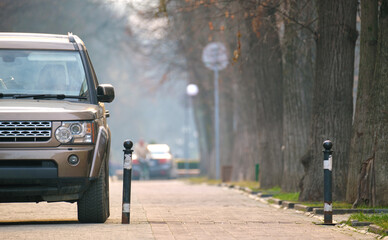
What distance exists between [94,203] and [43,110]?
1.39 metres

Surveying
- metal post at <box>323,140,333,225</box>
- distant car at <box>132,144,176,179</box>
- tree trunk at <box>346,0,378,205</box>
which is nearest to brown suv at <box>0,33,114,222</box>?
metal post at <box>323,140,333,225</box>

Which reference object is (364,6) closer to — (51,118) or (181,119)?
(51,118)

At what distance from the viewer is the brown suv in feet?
36.6

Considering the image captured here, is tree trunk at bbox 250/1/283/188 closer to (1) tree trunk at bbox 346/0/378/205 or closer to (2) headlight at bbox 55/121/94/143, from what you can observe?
(1) tree trunk at bbox 346/0/378/205

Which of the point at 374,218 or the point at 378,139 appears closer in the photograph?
the point at 374,218

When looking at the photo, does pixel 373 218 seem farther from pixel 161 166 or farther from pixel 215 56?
pixel 161 166

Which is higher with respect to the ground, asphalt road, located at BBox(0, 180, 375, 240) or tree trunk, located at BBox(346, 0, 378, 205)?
tree trunk, located at BBox(346, 0, 378, 205)

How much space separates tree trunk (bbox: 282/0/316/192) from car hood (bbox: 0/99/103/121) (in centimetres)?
862

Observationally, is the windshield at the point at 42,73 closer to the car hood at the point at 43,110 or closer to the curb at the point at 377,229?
the car hood at the point at 43,110

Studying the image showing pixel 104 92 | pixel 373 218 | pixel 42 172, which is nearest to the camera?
pixel 42 172

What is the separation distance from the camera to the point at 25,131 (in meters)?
11.2

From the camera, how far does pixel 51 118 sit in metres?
11.3

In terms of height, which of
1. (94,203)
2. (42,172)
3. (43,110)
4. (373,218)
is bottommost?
(373,218)

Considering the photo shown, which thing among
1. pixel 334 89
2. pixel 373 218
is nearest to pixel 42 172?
pixel 373 218
